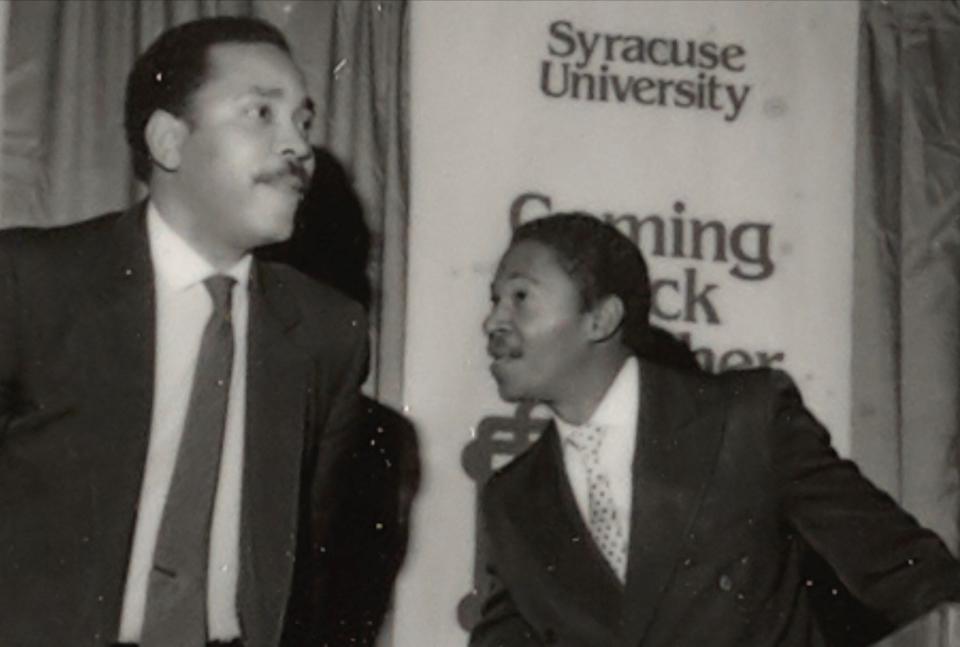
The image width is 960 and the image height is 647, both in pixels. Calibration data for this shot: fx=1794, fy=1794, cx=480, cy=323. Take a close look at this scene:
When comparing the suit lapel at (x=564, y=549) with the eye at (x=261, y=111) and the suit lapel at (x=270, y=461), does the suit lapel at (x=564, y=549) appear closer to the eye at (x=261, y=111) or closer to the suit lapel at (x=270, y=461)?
the suit lapel at (x=270, y=461)

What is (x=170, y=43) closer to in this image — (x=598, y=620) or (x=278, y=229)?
(x=278, y=229)

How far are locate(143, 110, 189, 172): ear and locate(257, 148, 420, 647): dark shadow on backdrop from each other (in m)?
A: 0.98

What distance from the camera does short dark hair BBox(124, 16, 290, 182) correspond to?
121 inches

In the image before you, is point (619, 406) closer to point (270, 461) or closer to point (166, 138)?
point (270, 461)

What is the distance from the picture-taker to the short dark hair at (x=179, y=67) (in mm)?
3084

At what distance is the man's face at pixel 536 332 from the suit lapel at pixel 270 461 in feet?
2.05

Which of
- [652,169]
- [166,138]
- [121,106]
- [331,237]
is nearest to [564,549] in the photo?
[166,138]

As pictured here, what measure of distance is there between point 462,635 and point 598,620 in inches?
37.4

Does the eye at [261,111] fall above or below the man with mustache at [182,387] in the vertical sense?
above

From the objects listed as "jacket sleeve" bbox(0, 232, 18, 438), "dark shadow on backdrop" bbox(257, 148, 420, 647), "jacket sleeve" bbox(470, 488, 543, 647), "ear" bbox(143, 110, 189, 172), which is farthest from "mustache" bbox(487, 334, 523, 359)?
"jacket sleeve" bbox(0, 232, 18, 438)

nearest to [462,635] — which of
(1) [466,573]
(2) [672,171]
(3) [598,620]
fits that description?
(1) [466,573]

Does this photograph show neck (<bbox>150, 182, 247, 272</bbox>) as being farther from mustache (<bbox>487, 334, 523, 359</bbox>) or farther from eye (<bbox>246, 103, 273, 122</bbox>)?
mustache (<bbox>487, 334, 523, 359</bbox>)

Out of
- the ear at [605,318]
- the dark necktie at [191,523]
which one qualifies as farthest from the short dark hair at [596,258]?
the dark necktie at [191,523]

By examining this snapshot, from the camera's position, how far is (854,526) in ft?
9.54
